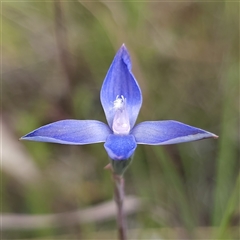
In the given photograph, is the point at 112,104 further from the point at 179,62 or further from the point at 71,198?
the point at 179,62

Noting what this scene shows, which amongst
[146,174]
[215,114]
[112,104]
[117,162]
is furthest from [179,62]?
[117,162]

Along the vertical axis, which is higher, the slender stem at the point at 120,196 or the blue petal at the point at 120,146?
the blue petal at the point at 120,146

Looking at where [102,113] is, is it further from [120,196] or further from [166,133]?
[166,133]

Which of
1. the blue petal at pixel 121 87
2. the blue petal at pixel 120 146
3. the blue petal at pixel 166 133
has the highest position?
the blue petal at pixel 121 87

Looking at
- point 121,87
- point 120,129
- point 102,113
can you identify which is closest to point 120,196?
point 120,129

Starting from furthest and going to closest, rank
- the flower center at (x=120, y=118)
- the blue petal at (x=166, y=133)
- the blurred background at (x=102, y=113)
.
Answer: the blurred background at (x=102, y=113) < the flower center at (x=120, y=118) < the blue petal at (x=166, y=133)

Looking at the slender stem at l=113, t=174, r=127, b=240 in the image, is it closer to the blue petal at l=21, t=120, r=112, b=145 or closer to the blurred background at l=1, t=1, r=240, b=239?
the blue petal at l=21, t=120, r=112, b=145

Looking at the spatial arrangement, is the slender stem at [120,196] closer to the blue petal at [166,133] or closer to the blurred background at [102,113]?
the blue petal at [166,133]

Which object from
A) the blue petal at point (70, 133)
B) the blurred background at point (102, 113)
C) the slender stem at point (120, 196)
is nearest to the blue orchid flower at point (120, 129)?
the blue petal at point (70, 133)
